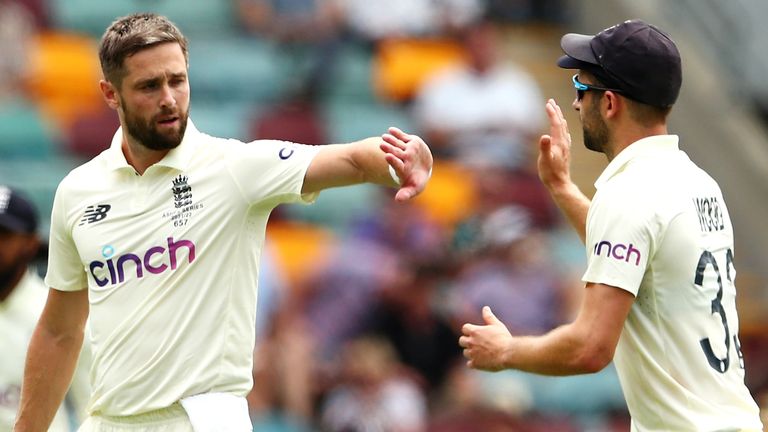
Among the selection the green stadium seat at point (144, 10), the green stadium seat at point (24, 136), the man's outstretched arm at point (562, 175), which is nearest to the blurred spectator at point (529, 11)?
the green stadium seat at point (144, 10)

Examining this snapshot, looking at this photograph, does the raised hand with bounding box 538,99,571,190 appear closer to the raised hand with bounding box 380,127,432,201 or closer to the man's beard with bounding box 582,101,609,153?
the man's beard with bounding box 582,101,609,153

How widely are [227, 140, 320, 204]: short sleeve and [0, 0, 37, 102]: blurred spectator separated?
7626 millimetres

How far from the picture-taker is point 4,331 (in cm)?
673

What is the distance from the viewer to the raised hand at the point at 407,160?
510cm

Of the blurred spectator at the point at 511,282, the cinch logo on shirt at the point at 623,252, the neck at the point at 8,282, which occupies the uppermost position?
the cinch logo on shirt at the point at 623,252

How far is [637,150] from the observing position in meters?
5.30

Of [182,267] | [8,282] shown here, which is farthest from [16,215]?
[182,267]

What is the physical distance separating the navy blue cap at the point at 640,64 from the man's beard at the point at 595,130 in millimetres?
136

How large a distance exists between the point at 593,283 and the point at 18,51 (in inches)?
343

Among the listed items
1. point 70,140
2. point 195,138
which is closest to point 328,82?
point 70,140

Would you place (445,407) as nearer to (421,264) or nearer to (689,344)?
(421,264)

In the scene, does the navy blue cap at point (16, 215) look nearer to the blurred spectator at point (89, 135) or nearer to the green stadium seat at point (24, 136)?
the blurred spectator at point (89, 135)

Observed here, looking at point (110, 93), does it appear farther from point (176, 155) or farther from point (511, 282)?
point (511, 282)

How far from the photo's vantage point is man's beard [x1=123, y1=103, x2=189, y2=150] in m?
5.52
